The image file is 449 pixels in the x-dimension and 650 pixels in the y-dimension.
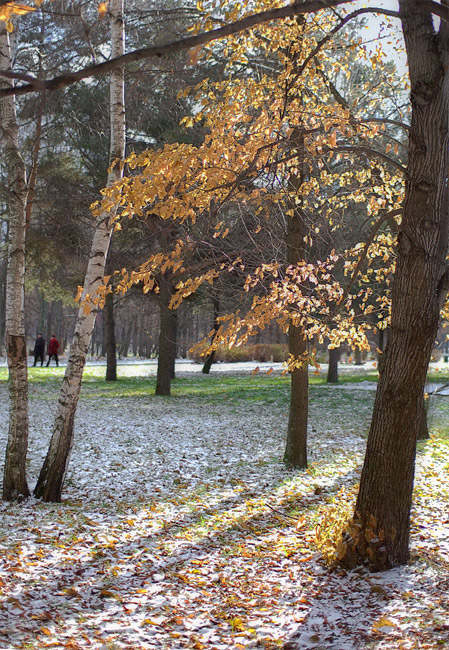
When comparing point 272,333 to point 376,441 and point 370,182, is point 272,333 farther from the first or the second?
point 376,441

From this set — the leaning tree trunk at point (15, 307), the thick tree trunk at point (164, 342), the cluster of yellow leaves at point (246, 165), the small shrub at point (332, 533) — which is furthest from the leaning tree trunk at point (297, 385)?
the thick tree trunk at point (164, 342)

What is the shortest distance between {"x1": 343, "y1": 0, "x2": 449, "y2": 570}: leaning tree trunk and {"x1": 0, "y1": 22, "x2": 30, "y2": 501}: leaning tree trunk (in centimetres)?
343

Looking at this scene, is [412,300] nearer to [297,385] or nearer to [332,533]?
[332,533]

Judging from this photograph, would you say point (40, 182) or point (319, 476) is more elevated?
point (40, 182)

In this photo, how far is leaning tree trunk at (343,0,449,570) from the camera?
4250mm

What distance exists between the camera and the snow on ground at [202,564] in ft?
12.1

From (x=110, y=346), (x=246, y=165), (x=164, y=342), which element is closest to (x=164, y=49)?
(x=246, y=165)

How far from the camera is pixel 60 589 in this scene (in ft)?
13.8

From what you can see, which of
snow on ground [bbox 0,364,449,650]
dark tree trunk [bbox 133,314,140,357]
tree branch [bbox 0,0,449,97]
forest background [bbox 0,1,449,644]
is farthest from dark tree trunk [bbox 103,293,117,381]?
dark tree trunk [bbox 133,314,140,357]

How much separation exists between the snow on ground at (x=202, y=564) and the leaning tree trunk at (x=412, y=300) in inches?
18.7

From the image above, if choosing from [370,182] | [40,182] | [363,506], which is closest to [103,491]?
[363,506]

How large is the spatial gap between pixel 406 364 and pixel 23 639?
3.11m

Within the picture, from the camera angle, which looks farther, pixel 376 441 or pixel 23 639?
pixel 376 441

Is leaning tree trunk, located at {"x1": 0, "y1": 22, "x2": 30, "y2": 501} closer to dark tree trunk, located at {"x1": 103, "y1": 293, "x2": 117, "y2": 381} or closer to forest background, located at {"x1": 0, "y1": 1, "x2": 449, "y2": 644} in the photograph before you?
forest background, located at {"x1": 0, "y1": 1, "x2": 449, "y2": 644}
